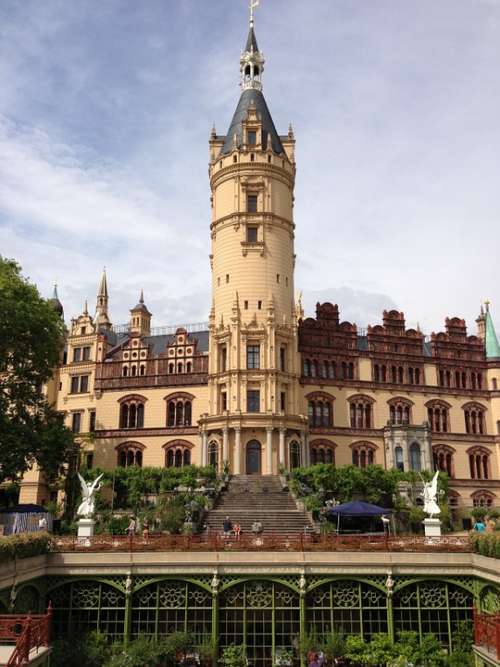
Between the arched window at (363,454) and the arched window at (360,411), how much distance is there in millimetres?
1688

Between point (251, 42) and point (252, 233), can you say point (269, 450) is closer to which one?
point (252, 233)

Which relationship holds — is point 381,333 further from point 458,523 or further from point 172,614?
point 172,614

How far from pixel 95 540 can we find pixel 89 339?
35.2 metres

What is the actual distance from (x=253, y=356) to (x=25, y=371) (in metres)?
18.4

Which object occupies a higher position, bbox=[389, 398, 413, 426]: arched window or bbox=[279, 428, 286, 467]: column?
bbox=[389, 398, 413, 426]: arched window

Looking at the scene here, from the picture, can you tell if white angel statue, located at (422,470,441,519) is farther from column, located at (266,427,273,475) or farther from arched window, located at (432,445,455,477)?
arched window, located at (432,445,455,477)

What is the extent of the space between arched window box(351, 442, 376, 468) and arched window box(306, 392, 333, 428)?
10.2 ft

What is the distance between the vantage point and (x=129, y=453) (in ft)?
189

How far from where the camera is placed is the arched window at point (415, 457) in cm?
5588

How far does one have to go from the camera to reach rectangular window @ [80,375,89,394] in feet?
198

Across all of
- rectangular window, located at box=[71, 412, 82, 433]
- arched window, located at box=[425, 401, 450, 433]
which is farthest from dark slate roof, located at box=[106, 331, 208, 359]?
arched window, located at box=[425, 401, 450, 433]

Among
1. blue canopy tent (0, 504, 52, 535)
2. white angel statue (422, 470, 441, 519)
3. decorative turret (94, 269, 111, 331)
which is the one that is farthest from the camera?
decorative turret (94, 269, 111, 331)

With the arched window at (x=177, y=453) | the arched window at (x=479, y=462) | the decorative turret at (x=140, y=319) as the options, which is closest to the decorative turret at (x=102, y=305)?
the decorative turret at (x=140, y=319)

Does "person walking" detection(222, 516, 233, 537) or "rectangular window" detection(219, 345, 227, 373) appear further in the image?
"rectangular window" detection(219, 345, 227, 373)
